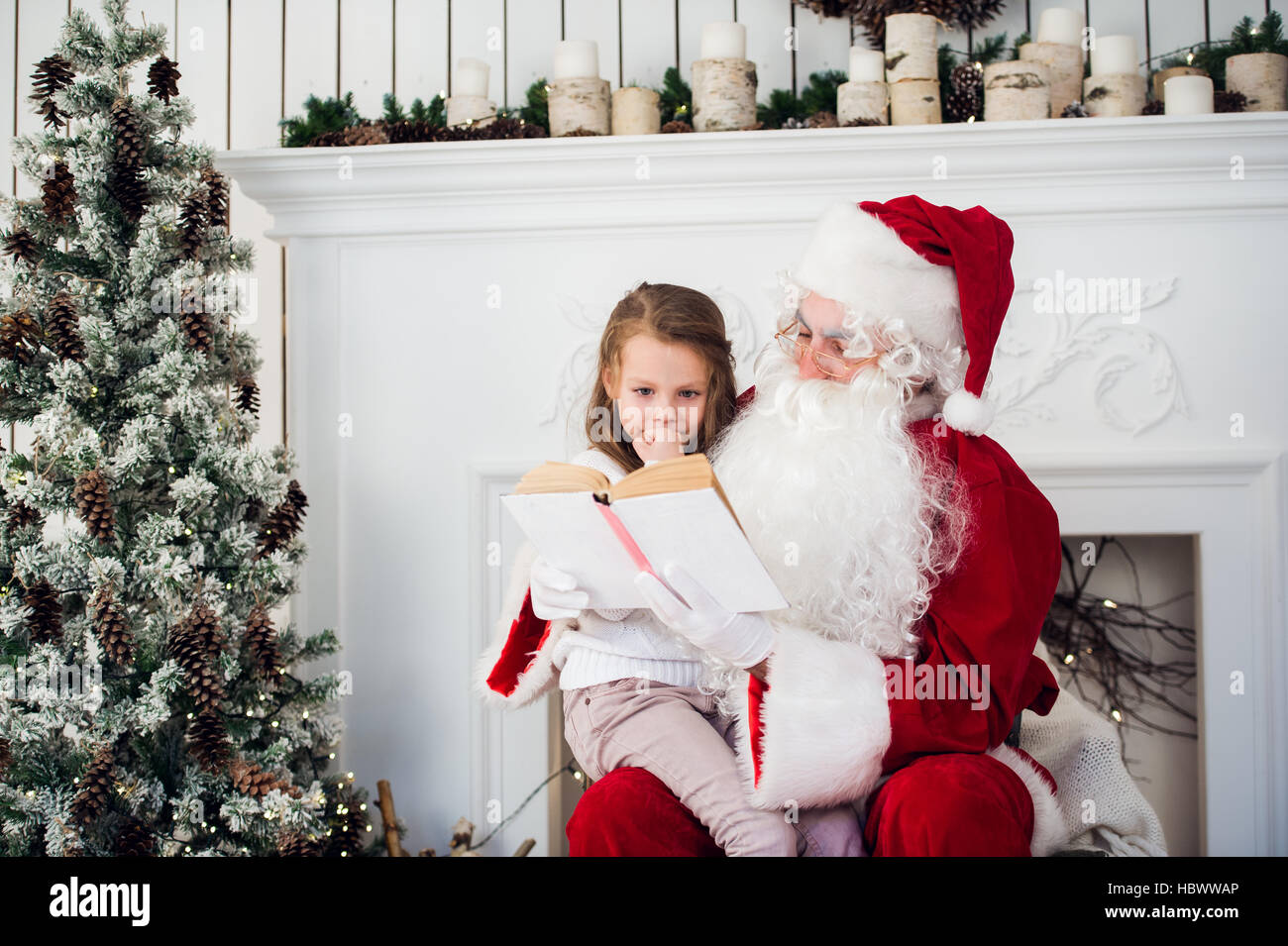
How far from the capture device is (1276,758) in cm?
225

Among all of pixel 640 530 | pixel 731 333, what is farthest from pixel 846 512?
pixel 731 333

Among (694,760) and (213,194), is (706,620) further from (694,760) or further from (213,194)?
(213,194)

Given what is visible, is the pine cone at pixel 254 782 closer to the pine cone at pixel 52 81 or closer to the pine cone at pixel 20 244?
the pine cone at pixel 20 244

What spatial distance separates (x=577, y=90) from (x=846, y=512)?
1.29 m

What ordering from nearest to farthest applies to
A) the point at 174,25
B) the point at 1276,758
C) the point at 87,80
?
the point at 87,80
the point at 1276,758
the point at 174,25

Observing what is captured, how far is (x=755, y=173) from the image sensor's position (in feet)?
7.45

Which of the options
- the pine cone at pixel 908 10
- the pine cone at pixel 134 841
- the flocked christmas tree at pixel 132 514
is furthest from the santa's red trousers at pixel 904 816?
the pine cone at pixel 908 10

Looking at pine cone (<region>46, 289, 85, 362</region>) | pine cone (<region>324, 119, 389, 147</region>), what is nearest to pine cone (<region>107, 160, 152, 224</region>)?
pine cone (<region>46, 289, 85, 362</region>)

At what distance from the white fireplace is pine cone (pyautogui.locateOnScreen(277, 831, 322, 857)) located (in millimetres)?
515

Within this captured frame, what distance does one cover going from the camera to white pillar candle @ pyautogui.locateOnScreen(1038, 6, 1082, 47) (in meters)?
2.29

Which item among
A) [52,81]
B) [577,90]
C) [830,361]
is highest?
[577,90]
